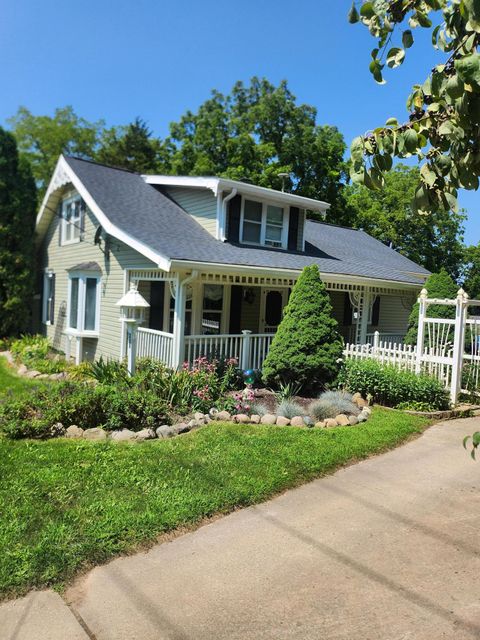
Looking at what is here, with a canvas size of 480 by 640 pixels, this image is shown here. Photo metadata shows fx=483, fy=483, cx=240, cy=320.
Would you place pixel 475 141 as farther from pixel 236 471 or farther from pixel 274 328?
pixel 274 328

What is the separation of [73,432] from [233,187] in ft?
26.0

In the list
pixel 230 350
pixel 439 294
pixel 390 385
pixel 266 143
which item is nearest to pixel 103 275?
pixel 230 350

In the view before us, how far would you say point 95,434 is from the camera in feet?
22.3

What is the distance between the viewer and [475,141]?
2312 mm

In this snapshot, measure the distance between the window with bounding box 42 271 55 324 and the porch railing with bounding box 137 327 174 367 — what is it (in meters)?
6.21

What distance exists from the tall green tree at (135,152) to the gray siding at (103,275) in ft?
59.9

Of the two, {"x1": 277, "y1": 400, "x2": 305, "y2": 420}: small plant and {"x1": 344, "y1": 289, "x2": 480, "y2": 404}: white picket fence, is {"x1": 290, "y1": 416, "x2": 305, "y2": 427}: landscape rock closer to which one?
{"x1": 277, "y1": 400, "x2": 305, "y2": 420}: small plant

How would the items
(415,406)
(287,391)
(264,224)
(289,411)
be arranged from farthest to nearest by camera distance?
1. (264,224)
2. (287,391)
3. (415,406)
4. (289,411)

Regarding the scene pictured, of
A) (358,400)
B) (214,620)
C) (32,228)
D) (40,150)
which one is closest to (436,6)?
(214,620)

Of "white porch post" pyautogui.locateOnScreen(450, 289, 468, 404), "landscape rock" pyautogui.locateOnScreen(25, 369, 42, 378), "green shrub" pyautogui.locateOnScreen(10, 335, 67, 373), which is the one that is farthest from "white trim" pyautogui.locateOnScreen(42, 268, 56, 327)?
"white porch post" pyautogui.locateOnScreen(450, 289, 468, 404)

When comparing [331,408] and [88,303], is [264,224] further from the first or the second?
[331,408]

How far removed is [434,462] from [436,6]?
5609 millimetres

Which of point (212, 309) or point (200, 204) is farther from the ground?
point (200, 204)

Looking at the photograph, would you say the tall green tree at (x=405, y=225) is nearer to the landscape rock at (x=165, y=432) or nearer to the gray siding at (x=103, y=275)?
the gray siding at (x=103, y=275)
